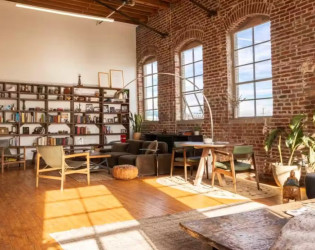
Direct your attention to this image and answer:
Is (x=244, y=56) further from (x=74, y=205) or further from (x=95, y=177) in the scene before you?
(x=74, y=205)

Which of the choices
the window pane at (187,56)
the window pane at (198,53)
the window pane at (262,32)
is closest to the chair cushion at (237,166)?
the window pane at (262,32)

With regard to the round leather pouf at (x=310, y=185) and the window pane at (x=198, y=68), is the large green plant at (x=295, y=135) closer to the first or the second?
the round leather pouf at (x=310, y=185)

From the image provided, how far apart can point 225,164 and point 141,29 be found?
6902mm

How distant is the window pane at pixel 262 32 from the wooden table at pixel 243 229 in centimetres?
490

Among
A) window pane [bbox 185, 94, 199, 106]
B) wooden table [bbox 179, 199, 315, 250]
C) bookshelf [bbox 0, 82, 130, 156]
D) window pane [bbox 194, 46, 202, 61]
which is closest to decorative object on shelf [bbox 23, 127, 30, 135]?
bookshelf [bbox 0, 82, 130, 156]

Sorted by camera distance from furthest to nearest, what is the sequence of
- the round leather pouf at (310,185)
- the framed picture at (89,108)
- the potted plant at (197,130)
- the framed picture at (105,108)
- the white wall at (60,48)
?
1. the framed picture at (105,108)
2. the framed picture at (89,108)
3. the white wall at (60,48)
4. the potted plant at (197,130)
5. the round leather pouf at (310,185)

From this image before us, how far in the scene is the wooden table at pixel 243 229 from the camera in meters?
1.96

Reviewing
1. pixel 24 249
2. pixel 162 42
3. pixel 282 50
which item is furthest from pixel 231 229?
pixel 162 42

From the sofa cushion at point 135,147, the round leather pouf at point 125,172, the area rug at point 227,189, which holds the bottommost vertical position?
the area rug at point 227,189

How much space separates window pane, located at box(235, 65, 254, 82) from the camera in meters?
7.07

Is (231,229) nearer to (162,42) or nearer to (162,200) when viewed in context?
(162,200)

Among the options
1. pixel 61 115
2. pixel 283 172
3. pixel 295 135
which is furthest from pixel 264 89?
pixel 61 115

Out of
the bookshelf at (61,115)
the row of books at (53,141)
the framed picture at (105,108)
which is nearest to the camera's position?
the bookshelf at (61,115)

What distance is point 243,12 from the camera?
6.91 m
